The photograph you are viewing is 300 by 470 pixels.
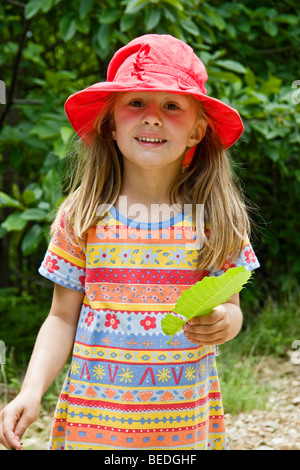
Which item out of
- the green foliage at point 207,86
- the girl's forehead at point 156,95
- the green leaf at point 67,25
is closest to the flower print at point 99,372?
the girl's forehead at point 156,95

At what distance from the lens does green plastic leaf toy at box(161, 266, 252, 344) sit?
125cm

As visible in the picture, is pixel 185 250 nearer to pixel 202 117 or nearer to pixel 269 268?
pixel 202 117

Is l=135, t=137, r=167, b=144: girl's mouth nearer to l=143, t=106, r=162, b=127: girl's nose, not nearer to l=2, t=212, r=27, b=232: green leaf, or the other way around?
l=143, t=106, r=162, b=127: girl's nose

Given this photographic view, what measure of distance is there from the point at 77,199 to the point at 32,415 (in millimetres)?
570

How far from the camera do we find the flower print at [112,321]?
1552mm

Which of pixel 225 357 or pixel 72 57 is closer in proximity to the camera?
pixel 225 357

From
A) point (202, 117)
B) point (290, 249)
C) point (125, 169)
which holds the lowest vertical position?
point (125, 169)

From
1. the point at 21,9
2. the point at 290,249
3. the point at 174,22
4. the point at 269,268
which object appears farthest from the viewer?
the point at 269,268

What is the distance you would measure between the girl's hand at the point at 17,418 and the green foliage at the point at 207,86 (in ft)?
3.35

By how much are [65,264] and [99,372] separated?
0.96 feet

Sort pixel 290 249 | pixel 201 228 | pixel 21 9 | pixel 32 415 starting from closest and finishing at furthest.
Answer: pixel 32 415 < pixel 201 228 < pixel 21 9 < pixel 290 249

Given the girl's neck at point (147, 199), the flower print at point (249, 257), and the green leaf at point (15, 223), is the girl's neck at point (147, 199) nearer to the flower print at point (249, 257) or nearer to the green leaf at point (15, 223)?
the flower print at point (249, 257)

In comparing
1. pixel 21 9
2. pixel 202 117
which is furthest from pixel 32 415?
pixel 21 9

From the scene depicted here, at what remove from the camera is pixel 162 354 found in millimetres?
1543
